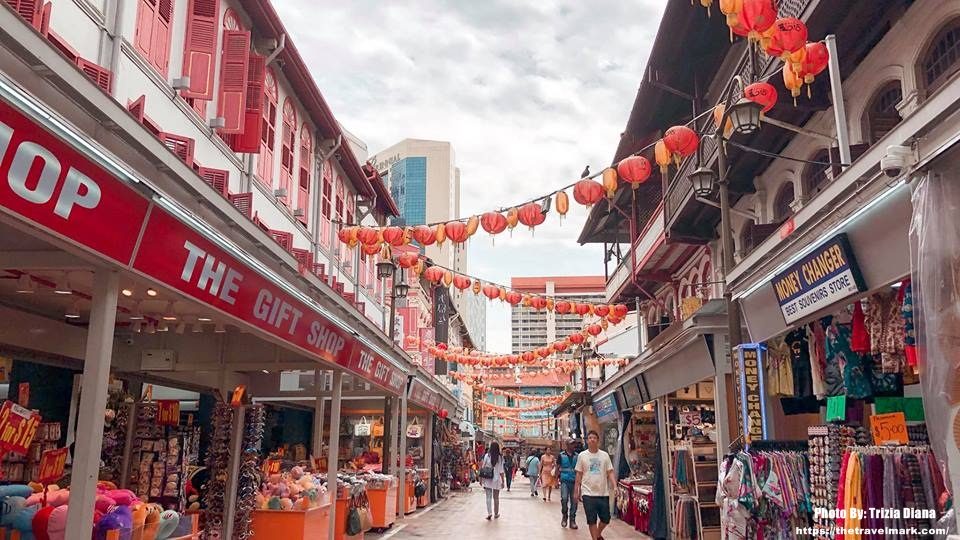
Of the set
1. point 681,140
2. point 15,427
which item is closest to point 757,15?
point 681,140

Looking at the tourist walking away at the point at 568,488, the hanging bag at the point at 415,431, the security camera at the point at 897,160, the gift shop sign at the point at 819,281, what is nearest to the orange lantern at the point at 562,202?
the gift shop sign at the point at 819,281

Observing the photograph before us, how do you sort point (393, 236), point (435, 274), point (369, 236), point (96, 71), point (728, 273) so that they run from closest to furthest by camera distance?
point (96, 71)
point (728, 273)
point (393, 236)
point (369, 236)
point (435, 274)

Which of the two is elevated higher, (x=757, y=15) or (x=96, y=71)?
(x=757, y=15)

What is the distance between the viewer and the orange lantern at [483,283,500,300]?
2059 centimetres

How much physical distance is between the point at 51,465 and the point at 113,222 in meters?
2.73

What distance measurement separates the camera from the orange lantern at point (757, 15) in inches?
315

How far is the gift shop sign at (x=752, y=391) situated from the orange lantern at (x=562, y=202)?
4015 millimetres

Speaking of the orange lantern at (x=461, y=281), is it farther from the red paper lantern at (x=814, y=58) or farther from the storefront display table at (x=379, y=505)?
the red paper lantern at (x=814, y=58)

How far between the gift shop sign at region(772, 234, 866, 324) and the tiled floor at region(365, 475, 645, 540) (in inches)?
332

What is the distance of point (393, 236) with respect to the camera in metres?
15.2

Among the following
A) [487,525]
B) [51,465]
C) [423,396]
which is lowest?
[487,525]

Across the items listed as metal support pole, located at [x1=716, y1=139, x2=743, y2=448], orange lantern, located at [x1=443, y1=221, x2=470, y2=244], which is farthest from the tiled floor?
metal support pole, located at [x1=716, y1=139, x2=743, y2=448]

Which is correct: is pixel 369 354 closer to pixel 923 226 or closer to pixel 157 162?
pixel 157 162

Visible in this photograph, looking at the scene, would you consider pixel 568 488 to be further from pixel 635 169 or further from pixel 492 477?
pixel 635 169
